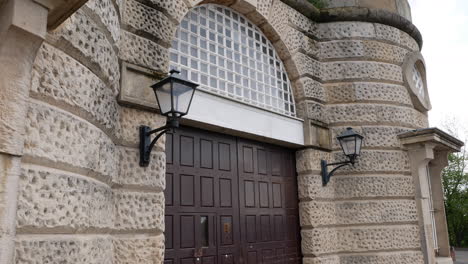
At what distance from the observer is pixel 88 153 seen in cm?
298

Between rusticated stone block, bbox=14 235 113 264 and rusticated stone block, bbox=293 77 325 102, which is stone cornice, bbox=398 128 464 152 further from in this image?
rusticated stone block, bbox=14 235 113 264

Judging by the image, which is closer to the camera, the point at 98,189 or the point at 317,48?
the point at 98,189

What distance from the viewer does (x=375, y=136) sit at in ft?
24.2

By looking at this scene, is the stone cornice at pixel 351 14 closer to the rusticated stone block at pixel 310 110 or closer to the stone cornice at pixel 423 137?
the rusticated stone block at pixel 310 110

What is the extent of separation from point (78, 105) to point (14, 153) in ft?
2.58

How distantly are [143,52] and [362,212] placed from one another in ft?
15.4

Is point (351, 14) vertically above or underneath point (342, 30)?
above

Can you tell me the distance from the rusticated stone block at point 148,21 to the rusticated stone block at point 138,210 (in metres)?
1.83

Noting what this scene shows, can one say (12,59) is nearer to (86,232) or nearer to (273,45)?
(86,232)

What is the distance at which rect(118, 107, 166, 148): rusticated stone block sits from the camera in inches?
163

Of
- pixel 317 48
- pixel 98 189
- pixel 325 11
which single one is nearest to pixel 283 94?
pixel 317 48

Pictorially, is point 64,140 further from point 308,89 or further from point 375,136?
point 375,136

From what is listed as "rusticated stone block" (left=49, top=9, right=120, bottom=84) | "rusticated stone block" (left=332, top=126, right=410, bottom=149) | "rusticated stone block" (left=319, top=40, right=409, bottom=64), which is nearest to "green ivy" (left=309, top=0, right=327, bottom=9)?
"rusticated stone block" (left=319, top=40, right=409, bottom=64)

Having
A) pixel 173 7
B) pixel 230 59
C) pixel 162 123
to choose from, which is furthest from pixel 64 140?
pixel 230 59
